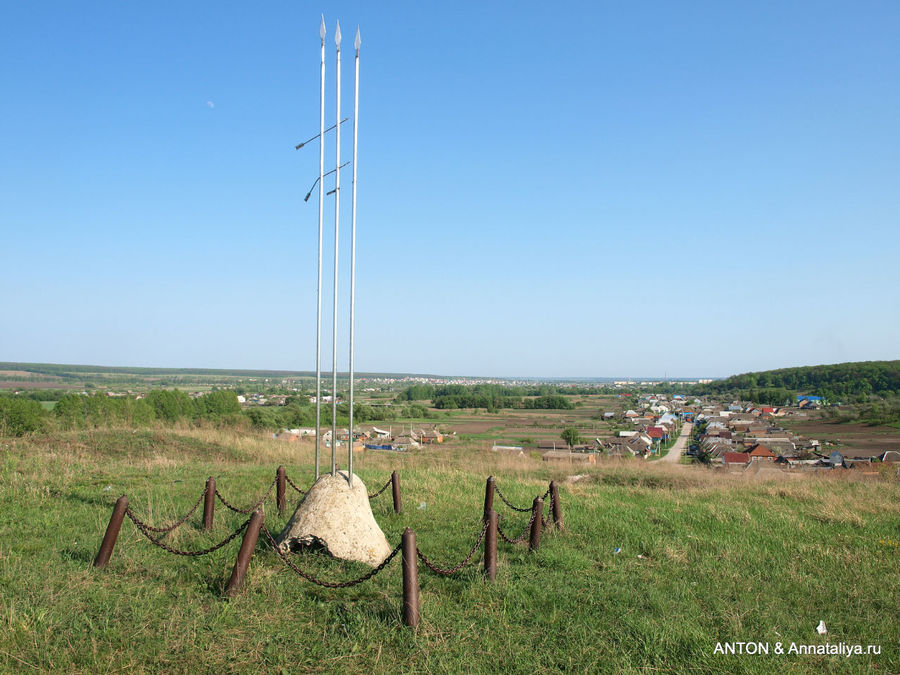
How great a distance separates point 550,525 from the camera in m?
9.03

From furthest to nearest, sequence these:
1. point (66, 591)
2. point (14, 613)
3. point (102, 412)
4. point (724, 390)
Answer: point (724, 390)
point (102, 412)
point (66, 591)
point (14, 613)

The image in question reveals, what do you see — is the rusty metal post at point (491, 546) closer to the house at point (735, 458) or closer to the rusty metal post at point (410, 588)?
the rusty metal post at point (410, 588)

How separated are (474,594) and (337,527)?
2.13 meters

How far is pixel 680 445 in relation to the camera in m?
41.1

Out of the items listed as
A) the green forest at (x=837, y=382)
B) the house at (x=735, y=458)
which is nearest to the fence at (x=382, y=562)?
the house at (x=735, y=458)

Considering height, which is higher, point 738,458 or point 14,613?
point 14,613

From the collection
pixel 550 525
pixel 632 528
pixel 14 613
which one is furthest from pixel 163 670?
pixel 632 528

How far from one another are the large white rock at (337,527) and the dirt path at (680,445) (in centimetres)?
2431

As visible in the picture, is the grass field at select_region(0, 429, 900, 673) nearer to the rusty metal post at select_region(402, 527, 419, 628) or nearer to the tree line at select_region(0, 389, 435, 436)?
the rusty metal post at select_region(402, 527, 419, 628)

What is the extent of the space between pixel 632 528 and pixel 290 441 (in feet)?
53.2

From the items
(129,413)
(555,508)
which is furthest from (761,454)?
(129,413)

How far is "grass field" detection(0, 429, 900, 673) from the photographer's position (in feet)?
15.3

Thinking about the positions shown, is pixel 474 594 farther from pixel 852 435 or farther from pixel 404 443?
→ pixel 852 435

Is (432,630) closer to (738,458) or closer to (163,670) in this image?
(163,670)
